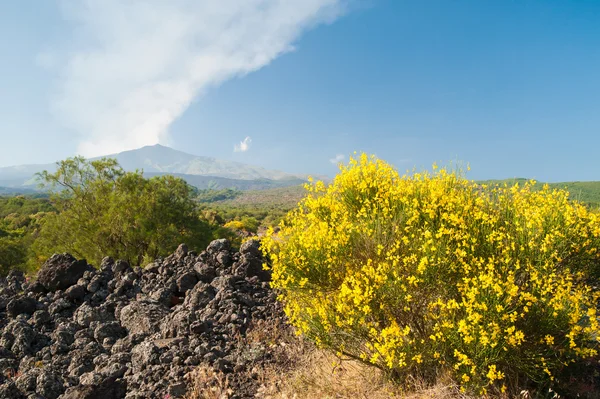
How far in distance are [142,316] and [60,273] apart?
499 centimetres

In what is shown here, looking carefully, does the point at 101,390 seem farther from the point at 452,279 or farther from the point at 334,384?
the point at 452,279

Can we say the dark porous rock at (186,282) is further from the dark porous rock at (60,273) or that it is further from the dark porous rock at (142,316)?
the dark porous rock at (60,273)

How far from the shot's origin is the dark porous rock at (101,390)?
5484 mm

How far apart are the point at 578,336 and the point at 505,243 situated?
1431 millimetres

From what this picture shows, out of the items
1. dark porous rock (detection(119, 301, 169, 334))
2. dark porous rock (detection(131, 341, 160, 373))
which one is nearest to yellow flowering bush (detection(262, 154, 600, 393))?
dark porous rock (detection(131, 341, 160, 373))

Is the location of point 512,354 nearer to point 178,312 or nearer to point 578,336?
point 578,336

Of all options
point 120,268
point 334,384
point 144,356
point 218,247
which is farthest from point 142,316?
point 334,384

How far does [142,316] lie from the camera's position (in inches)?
324

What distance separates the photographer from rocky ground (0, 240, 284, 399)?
5.98 metres

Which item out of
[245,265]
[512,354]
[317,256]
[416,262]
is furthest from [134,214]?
[512,354]

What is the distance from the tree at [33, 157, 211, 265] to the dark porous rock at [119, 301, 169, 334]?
9.11 metres

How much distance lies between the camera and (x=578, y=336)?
4641 millimetres

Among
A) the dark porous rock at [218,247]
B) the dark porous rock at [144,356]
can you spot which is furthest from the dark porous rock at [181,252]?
the dark porous rock at [144,356]

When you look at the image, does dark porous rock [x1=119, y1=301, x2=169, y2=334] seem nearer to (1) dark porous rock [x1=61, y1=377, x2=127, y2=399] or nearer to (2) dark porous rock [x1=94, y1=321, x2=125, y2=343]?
(2) dark porous rock [x1=94, y1=321, x2=125, y2=343]
